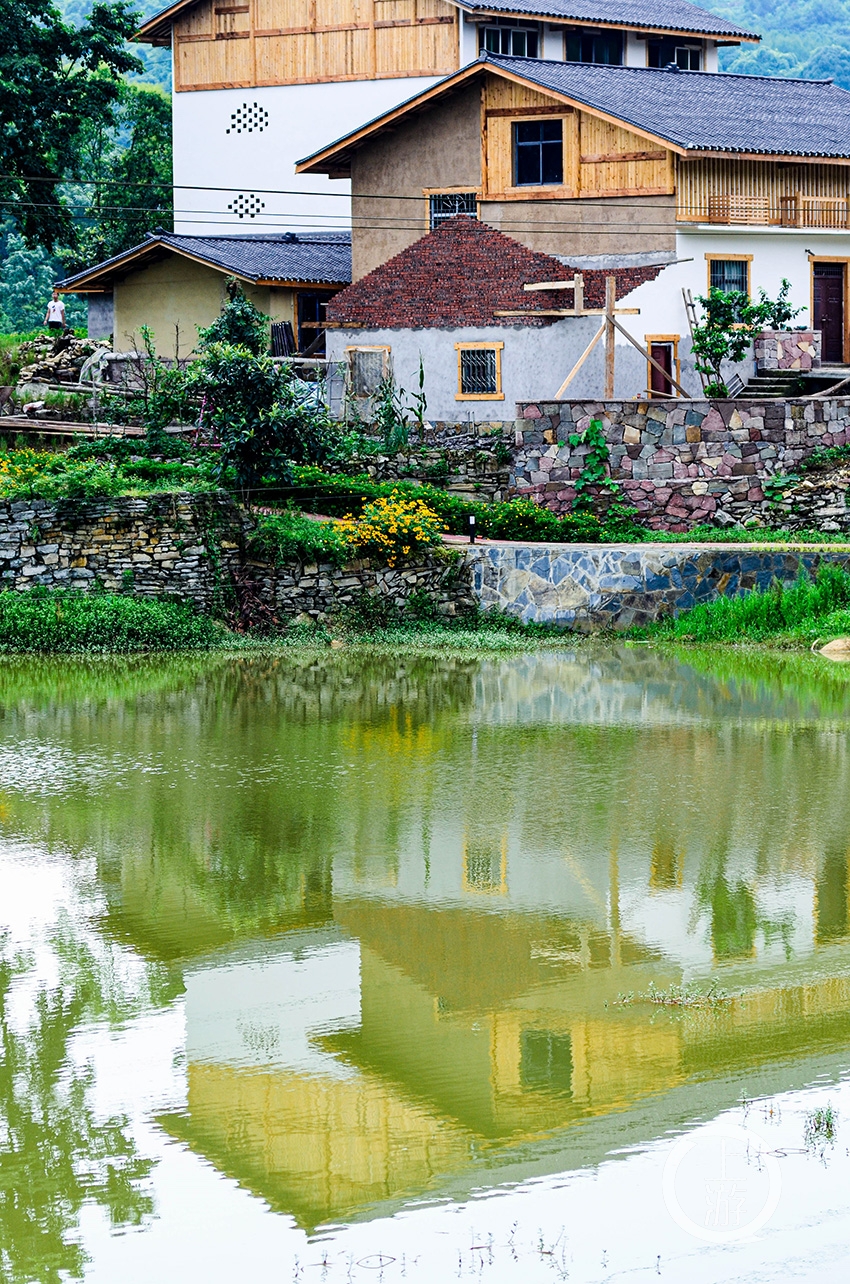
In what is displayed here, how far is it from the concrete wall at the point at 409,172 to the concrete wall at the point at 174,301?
2.76 meters

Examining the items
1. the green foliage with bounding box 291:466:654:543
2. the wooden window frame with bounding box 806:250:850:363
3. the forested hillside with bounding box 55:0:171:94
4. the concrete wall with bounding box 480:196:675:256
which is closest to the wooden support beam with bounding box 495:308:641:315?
the concrete wall with bounding box 480:196:675:256

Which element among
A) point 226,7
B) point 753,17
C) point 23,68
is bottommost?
point 23,68

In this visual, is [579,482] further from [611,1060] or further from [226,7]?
[226,7]

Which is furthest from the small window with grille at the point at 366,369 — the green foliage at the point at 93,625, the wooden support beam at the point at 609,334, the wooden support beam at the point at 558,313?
the green foliage at the point at 93,625

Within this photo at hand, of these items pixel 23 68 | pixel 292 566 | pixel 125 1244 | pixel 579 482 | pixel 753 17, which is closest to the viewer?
pixel 125 1244

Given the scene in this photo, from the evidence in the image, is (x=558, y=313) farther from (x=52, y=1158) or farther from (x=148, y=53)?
(x=148, y=53)

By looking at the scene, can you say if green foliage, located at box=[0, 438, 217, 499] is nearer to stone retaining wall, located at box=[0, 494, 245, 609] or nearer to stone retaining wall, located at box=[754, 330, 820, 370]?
stone retaining wall, located at box=[0, 494, 245, 609]

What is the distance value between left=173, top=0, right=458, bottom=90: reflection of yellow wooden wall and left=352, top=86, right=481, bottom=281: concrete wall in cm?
988

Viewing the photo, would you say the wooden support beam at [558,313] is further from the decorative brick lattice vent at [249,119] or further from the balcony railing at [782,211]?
the decorative brick lattice vent at [249,119]

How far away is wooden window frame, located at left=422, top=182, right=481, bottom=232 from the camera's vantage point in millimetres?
39438

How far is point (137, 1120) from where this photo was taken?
10.6 m

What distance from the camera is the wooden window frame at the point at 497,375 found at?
38625mm

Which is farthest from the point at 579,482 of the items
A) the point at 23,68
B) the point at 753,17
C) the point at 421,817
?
the point at 753,17

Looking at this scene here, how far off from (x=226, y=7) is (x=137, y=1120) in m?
48.1
